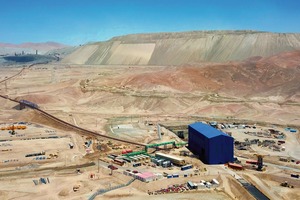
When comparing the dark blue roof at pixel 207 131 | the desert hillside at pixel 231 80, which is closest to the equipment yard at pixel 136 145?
the dark blue roof at pixel 207 131

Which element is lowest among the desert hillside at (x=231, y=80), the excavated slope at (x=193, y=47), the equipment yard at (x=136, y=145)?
the equipment yard at (x=136, y=145)

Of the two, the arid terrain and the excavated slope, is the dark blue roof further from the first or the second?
the excavated slope

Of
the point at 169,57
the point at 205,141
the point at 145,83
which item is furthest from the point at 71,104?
the point at 169,57

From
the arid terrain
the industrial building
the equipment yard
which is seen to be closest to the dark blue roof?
the industrial building

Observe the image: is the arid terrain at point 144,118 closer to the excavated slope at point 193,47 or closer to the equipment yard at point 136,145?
the equipment yard at point 136,145

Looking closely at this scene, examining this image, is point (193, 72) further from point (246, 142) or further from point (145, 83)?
point (246, 142)

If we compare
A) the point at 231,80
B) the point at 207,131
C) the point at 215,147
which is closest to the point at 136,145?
A: the point at 207,131

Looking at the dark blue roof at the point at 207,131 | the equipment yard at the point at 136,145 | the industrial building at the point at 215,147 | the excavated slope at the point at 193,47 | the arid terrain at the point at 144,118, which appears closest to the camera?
the equipment yard at the point at 136,145
